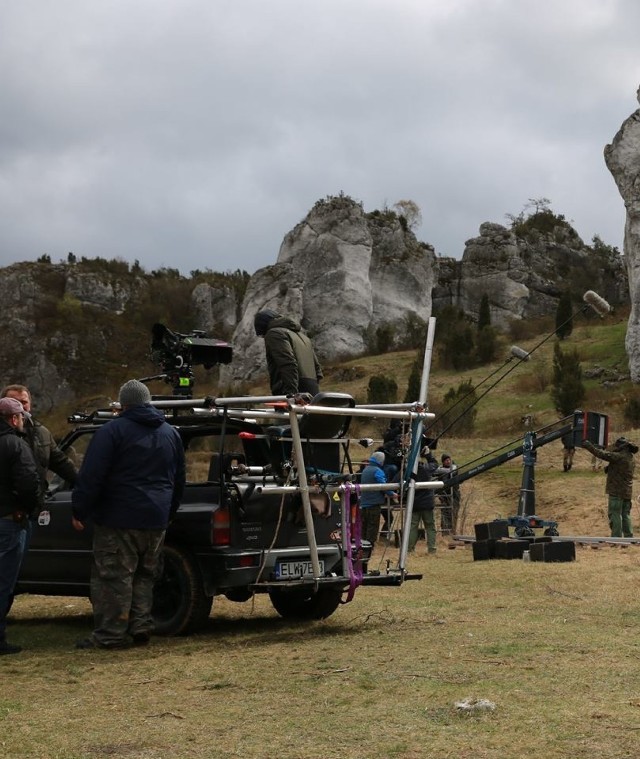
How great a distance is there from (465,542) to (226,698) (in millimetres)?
12009

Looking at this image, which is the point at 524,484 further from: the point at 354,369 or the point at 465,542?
the point at 354,369

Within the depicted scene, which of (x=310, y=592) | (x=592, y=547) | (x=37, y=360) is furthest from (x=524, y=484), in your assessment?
(x=37, y=360)

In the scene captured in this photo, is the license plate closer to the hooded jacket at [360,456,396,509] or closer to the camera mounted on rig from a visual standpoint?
the camera mounted on rig

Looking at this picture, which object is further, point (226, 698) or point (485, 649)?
point (485, 649)

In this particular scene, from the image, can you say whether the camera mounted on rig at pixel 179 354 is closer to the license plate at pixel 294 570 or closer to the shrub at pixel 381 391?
the license plate at pixel 294 570

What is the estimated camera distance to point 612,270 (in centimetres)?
7338

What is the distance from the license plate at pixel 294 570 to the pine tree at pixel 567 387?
2973 cm

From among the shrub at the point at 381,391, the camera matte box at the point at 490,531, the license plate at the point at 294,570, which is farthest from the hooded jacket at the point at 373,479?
the shrub at the point at 381,391

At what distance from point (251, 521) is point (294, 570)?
0.50 meters

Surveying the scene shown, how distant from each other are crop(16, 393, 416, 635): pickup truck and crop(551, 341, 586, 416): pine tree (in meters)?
29.6

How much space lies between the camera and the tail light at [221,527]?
25.0 feet

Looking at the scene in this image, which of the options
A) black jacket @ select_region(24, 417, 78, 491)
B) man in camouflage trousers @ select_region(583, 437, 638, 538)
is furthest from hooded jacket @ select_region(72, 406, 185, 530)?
man in camouflage trousers @ select_region(583, 437, 638, 538)

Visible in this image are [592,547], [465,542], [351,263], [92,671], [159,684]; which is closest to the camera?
[159,684]

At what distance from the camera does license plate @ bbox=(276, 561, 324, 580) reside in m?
7.84
